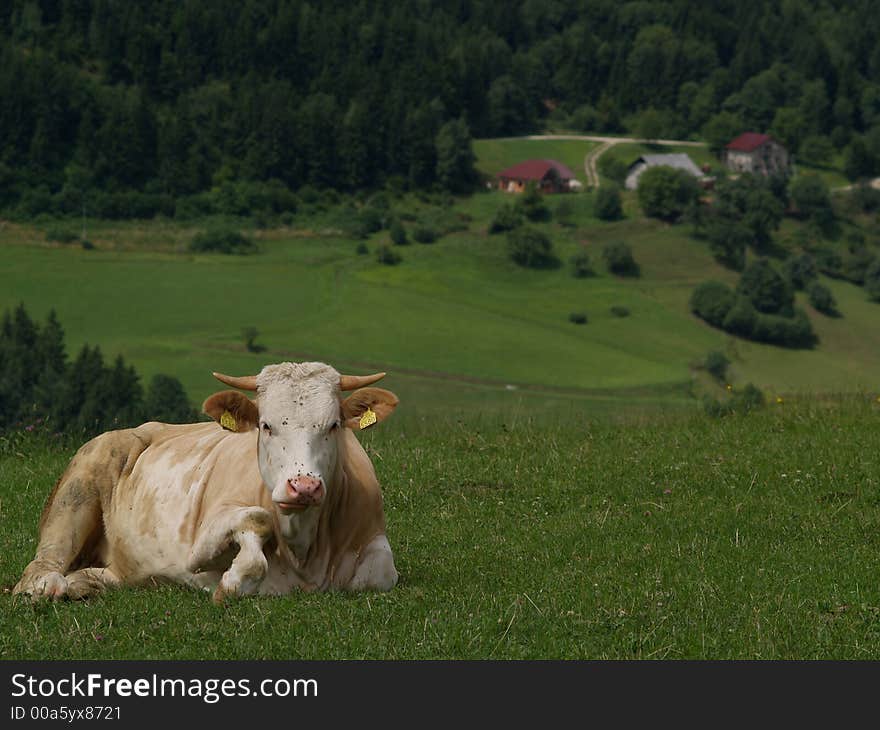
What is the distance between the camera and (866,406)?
2006 cm

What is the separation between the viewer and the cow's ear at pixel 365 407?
10266 millimetres

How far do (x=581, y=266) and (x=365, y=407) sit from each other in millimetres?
174041

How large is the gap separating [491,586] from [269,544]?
185 centimetres

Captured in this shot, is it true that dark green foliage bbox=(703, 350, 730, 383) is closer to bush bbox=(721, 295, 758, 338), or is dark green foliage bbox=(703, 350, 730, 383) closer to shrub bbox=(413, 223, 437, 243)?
bush bbox=(721, 295, 758, 338)

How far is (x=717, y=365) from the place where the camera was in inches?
5581

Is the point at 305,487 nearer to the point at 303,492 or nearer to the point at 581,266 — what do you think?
the point at 303,492

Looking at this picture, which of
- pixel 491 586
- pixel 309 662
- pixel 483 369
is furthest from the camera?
pixel 483 369

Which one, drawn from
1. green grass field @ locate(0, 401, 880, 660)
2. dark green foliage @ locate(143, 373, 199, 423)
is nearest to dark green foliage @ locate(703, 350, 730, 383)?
dark green foliage @ locate(143, 373, 199, 423)

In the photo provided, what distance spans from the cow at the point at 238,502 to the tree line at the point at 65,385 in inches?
2735

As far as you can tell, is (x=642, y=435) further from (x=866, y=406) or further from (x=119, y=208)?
(x=119, y=208)

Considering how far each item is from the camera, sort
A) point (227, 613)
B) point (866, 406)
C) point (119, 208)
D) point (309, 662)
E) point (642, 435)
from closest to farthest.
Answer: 1. point (309, 662)
2. point (227, 613)
3. point (642, 435)
4. point (866, 406)
5. point (119, 208)

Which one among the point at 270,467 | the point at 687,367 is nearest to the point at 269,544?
the point at 270,467

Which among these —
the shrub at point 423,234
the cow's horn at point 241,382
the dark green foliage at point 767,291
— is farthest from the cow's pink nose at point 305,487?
the shrub at point 423,234

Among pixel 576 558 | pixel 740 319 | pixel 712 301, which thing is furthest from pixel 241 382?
pixel 712 301
